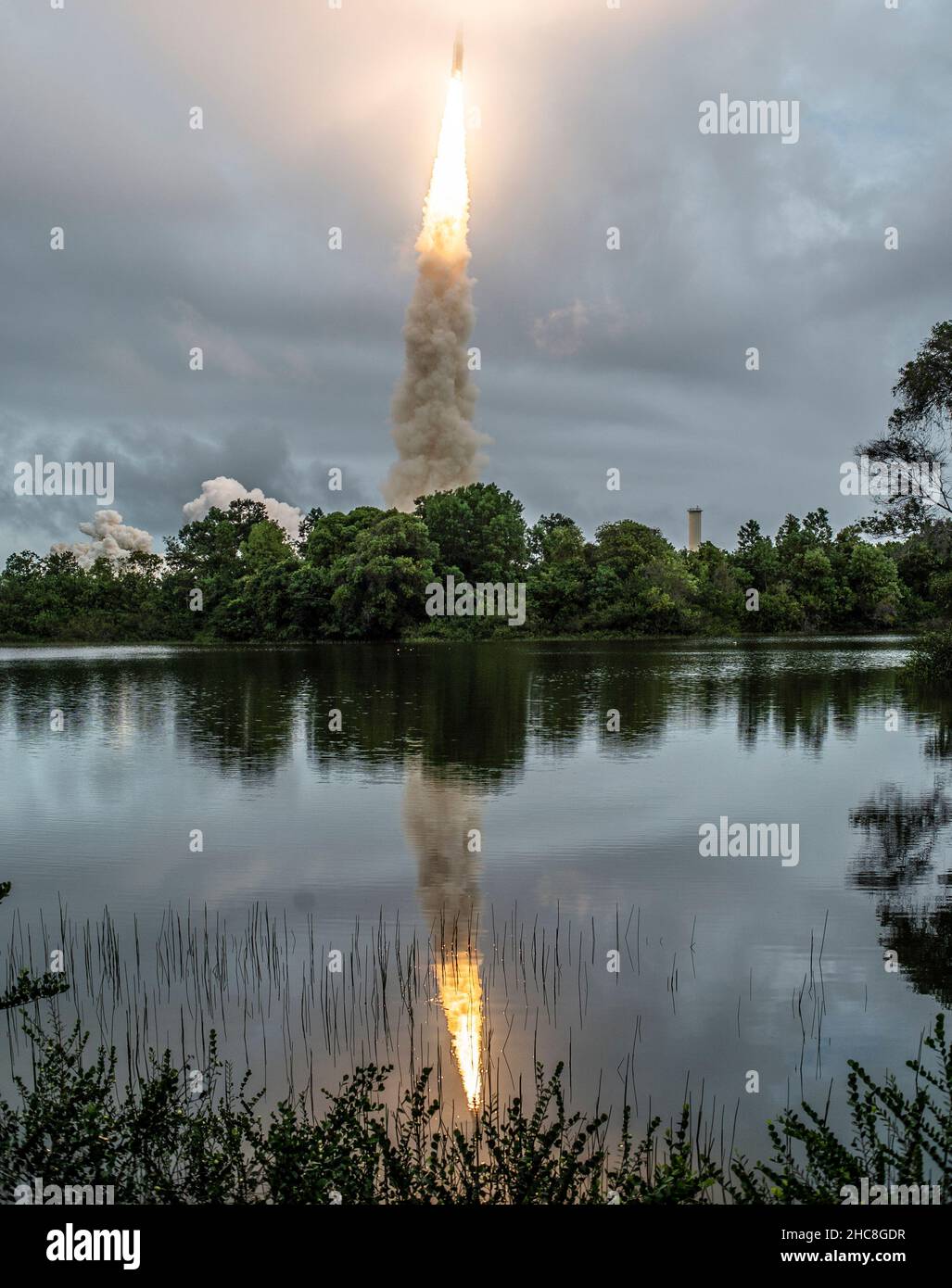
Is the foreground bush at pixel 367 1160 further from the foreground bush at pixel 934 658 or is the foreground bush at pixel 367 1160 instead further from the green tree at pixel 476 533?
the green tree at pixel 476 533

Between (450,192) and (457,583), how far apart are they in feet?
112

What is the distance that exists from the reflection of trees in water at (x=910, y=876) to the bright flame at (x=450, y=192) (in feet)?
233

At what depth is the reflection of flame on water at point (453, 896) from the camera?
11.3 metres

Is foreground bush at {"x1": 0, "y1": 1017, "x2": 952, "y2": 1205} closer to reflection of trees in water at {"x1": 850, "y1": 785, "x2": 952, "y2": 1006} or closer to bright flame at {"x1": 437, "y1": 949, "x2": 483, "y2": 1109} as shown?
bright flame at {"x1": 437, "y1": 949, "x2": 483, "y2": 1109}

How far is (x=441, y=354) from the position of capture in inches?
4427

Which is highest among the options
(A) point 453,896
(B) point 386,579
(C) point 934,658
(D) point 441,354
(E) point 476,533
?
(D) point 441,354

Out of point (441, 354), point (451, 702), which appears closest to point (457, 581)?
point (441, 354)

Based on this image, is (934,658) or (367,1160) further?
(934,658)

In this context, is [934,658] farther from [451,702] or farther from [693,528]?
[693,528]

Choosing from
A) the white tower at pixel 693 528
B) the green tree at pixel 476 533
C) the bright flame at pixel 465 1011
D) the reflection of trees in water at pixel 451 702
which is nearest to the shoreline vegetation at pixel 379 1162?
the bright flame at pixel 465 1011

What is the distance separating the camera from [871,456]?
147ft

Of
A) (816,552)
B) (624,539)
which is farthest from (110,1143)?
Answer: (816,552)

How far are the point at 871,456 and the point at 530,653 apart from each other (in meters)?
45.0

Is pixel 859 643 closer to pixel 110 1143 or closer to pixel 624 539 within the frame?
pixel 624 539
